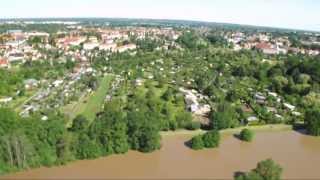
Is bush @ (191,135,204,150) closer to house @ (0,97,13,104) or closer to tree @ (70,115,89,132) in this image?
tree @ (70,115,89,132)

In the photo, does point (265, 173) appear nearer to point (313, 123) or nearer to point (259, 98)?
point (313, 123)

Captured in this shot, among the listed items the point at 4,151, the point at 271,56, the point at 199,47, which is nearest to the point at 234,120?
the point at 4,151

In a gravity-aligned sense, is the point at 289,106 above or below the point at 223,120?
below

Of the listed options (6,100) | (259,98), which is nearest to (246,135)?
(259,98)

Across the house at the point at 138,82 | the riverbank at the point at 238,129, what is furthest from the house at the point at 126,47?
the riverbank at the point at 238,129

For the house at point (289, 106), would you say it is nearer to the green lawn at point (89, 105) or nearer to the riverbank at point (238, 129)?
the riverbank at point (238, 129)

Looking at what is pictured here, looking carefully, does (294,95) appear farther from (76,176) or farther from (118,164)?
(76,176)
